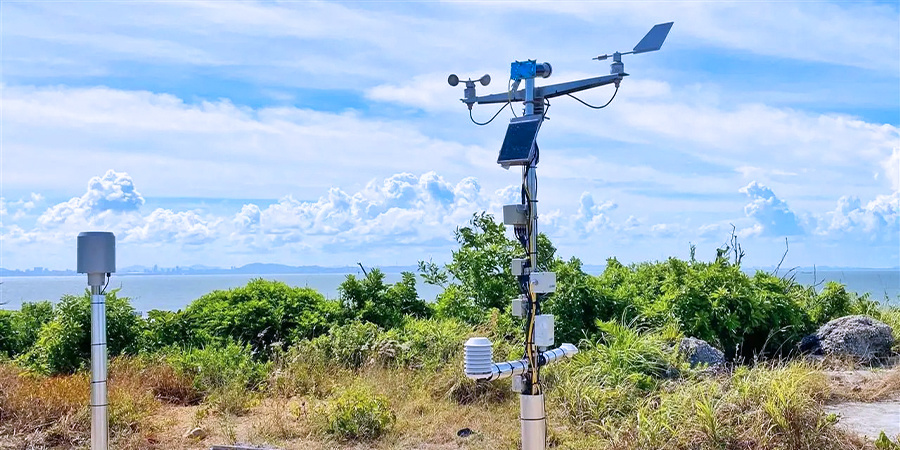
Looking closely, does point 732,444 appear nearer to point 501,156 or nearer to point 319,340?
point 501,156

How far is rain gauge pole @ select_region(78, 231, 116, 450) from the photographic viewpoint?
5.23 m

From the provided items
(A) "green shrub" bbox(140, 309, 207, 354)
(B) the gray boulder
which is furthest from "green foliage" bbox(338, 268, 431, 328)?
(B) the gray boulder

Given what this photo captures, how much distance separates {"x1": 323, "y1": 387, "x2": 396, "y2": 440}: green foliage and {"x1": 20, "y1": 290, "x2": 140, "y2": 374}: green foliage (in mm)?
3317

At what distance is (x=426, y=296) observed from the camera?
10117mm


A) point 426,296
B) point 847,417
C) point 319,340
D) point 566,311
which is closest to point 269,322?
point 319,340

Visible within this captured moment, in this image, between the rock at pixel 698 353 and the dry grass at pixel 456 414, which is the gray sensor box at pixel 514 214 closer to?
the dry grass at pixel 456 414

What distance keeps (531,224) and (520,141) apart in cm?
46

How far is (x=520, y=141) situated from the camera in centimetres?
423

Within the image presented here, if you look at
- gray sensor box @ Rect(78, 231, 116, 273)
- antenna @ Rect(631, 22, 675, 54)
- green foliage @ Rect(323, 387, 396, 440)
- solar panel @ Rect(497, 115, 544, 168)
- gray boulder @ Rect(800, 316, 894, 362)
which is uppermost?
antenna @ Rect(631, 22, 675, 54)

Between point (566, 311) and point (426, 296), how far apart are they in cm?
232

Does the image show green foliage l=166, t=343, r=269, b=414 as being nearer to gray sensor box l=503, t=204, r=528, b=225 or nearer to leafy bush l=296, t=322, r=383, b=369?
leafy bush l=296, t=322, r=383, b=369

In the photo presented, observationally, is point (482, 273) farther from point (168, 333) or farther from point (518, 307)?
point (518, 307)

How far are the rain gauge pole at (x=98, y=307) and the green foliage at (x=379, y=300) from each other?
412 centimetres

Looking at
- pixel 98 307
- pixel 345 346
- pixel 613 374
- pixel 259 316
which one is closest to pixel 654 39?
pixel 613 374
